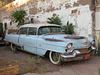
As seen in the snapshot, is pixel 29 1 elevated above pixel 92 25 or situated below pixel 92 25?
above

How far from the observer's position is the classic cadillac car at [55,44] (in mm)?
3704

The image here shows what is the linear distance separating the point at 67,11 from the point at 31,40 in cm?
357

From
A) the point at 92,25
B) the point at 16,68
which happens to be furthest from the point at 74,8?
the point at 16,68

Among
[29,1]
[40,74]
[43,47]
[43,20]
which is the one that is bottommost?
[40,74]

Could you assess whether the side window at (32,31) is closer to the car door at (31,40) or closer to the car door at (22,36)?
the car door at (31,40)

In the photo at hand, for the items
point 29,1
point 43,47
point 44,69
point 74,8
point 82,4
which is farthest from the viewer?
point 29,1

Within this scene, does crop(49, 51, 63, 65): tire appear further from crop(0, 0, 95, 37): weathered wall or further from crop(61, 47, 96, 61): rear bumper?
crop(0, 0, 95, 37): weathered wall

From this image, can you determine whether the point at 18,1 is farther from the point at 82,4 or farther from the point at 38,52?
the point at 38,52

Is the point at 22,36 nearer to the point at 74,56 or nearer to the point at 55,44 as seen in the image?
the point at 55,44

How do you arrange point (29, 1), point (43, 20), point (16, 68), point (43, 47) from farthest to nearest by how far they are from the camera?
point (29, 1), point (43, 20), point (43, 47), point (16, 68)

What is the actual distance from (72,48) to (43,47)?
45.7 inches

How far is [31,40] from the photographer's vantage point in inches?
197

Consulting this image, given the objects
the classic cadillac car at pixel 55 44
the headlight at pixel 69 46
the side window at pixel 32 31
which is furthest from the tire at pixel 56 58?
the side window at pixel 32 31

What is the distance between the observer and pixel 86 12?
6266mm
